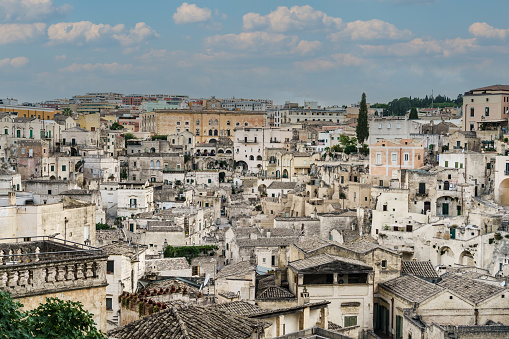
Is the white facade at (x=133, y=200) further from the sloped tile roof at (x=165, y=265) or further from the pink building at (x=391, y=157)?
the sloped tile roof at (x=165, y=265)

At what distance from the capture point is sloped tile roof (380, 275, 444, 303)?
77.9 feet

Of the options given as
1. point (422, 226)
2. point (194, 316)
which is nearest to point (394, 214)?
point (422, 226)

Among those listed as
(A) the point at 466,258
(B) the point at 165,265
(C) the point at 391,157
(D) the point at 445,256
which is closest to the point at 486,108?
(C) the point at 391,157

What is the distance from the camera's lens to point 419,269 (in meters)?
29.6

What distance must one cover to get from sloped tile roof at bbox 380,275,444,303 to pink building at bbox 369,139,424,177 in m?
29.4

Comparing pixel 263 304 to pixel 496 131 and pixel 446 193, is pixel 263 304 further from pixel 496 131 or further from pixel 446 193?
pixel 496 131

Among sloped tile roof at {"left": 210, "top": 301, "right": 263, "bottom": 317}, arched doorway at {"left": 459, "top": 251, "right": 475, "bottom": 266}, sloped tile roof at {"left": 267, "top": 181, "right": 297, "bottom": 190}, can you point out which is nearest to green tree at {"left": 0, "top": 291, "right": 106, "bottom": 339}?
sloped tile roof at {"left": 210, "top": 301, "right": 263, "bottom": 317}

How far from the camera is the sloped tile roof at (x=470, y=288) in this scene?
78.9 feet

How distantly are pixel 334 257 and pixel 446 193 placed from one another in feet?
79.0

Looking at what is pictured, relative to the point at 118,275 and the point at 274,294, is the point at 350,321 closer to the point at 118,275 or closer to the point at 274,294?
the point at 274,294

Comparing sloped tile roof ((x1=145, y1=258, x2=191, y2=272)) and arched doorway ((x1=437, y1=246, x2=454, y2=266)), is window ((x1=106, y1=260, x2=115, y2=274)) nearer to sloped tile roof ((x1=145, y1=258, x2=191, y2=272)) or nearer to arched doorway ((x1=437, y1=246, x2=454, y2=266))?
sloped tile roof ((x1=145, y1=258, x2=191, y2=272))

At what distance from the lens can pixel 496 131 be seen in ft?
199

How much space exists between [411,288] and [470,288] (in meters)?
2.15

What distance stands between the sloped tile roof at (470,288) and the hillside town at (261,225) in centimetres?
8
